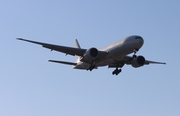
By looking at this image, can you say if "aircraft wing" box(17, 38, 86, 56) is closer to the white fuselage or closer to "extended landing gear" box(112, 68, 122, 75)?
the white fuselage

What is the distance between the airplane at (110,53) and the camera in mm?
53125

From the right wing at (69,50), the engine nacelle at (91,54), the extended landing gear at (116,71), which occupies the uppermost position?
the right wing at (69,50)

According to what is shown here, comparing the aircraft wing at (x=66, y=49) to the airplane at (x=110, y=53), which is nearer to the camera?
the airplane at (x=110, y=53)

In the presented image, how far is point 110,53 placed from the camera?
54031 millimetres

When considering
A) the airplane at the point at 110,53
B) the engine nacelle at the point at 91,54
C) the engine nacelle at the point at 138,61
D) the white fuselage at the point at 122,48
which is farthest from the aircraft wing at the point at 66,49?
the engine nacelle at the point at 138,61

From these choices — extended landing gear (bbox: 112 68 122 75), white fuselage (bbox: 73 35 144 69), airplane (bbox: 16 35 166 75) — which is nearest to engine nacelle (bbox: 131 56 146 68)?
airplane (bbox: 16 35 166 75)

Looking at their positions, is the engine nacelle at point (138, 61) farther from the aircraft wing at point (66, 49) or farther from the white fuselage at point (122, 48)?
the aircraft wing at point (66, 49)

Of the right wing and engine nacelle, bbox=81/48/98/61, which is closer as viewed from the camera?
the right wing

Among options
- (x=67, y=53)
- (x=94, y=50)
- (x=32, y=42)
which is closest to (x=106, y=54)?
(x=94, y=50)

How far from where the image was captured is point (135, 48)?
5322 cm

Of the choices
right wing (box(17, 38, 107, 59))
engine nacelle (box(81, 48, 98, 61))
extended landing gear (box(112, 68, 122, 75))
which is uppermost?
right wing (box(17, 38, 107, 59))

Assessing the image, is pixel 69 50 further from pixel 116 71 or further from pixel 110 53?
pixel 116 71

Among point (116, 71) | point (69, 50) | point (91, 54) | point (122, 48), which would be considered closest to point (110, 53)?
point (122, 48)

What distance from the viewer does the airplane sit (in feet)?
174
